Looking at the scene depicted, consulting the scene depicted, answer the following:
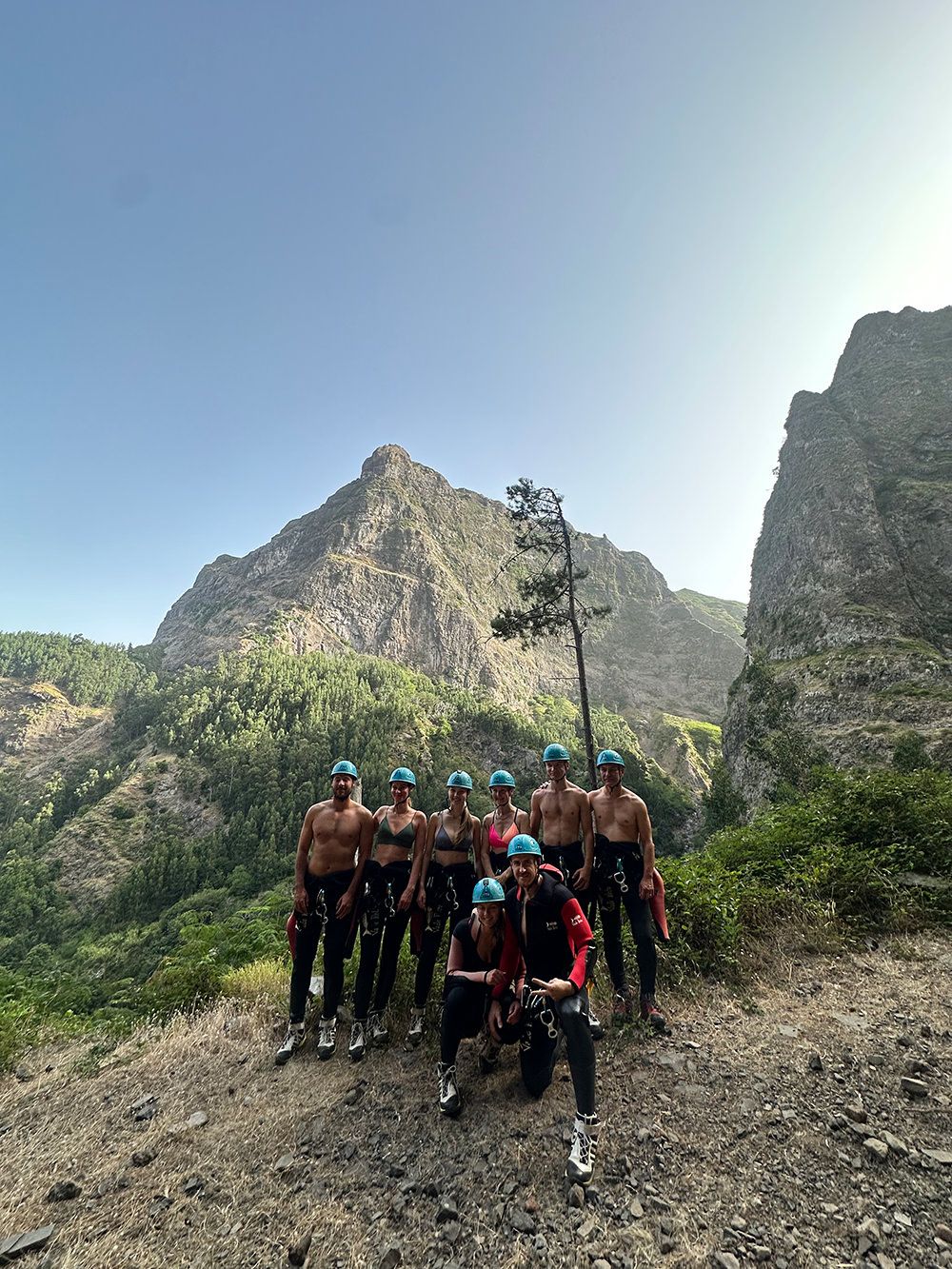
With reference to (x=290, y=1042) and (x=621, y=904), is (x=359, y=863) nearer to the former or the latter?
(x=290, y=1042)

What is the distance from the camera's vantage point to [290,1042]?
555 cm

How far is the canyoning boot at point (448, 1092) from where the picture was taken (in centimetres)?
431

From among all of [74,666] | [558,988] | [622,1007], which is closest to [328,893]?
[558,988]

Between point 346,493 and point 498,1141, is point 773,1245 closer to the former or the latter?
point 498,1141

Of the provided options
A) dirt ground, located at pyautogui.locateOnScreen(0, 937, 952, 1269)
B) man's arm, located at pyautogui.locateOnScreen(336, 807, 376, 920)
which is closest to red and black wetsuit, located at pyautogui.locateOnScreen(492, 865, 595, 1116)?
dirt ground, located at pyautogui.locateOnScreen(0, 937, 952, 1269)

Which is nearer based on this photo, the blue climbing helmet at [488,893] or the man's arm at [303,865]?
the blue climbing helmet at [488,893]

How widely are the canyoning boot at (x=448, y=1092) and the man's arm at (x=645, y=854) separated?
8.49 feet

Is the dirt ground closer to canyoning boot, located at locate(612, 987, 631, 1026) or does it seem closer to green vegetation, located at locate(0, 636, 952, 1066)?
canyoning boot, located at locate(612, 987, 631, 1026)

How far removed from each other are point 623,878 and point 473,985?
2.16m

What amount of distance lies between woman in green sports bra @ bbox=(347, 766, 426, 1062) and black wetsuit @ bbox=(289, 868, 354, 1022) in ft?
0.81

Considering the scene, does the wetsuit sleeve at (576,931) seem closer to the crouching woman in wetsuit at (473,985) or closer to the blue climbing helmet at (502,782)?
the crouching woman in wetsuit at (473,985)

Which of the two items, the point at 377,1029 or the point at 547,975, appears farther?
the point at 377,1029

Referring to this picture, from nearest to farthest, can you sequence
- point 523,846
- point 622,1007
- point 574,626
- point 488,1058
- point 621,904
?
1. point 523,846
2. point 488,1058
3. point 622,1007
4. point 621,904
5. point 574,626

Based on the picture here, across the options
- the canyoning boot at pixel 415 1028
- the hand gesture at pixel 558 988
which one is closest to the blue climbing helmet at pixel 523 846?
the hand gesture at pixel 558 988
